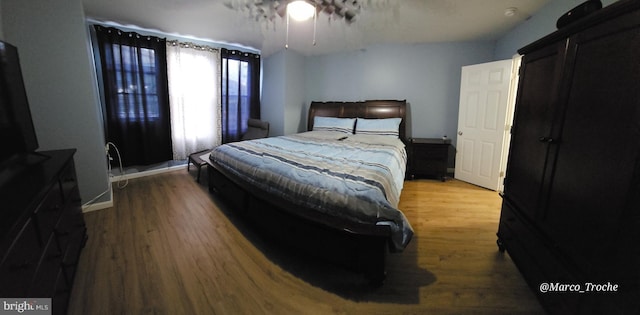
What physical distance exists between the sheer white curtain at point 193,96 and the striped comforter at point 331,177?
63.0 inches

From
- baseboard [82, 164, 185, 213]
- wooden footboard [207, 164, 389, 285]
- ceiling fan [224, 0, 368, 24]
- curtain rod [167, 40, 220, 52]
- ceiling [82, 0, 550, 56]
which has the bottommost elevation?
baseboard [82, 164, 185, 213]

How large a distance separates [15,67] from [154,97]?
1.92m

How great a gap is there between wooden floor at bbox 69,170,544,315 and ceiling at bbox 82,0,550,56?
2299 millimetres

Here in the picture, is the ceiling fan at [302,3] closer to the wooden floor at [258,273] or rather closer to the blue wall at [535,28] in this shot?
the blue wall at [535,28]

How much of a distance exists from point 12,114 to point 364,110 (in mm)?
4006

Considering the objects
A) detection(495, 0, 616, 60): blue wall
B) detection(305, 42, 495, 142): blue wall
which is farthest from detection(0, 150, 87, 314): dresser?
detection(305, 42, 495, 142): blue wall

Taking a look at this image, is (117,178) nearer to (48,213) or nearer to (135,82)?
(135,82)

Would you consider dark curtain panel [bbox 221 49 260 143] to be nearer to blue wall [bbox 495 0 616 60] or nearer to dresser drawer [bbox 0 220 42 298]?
dresser drawer [bbox 0 220 42 298]

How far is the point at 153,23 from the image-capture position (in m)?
3.16

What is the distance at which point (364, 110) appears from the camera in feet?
14.0

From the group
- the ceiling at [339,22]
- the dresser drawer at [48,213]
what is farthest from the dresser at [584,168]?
the dresser drawer at [48,213]

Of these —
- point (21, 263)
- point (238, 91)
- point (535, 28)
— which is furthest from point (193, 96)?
point (535, 28)

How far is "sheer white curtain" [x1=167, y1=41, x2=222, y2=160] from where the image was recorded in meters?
3.75

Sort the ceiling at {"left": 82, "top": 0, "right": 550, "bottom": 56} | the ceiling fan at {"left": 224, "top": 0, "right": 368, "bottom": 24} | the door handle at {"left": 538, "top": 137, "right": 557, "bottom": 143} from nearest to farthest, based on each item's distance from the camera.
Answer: the door handle at {"left": 538, "top": 137, "right": 557, "bottom": 143} → the ceiling fan at {"left": 224, "top": 0, "right": 368, "bottom": 24} → the ceiling at {"left": 82, "top": 0, "right": 550, "bottom": 56}
